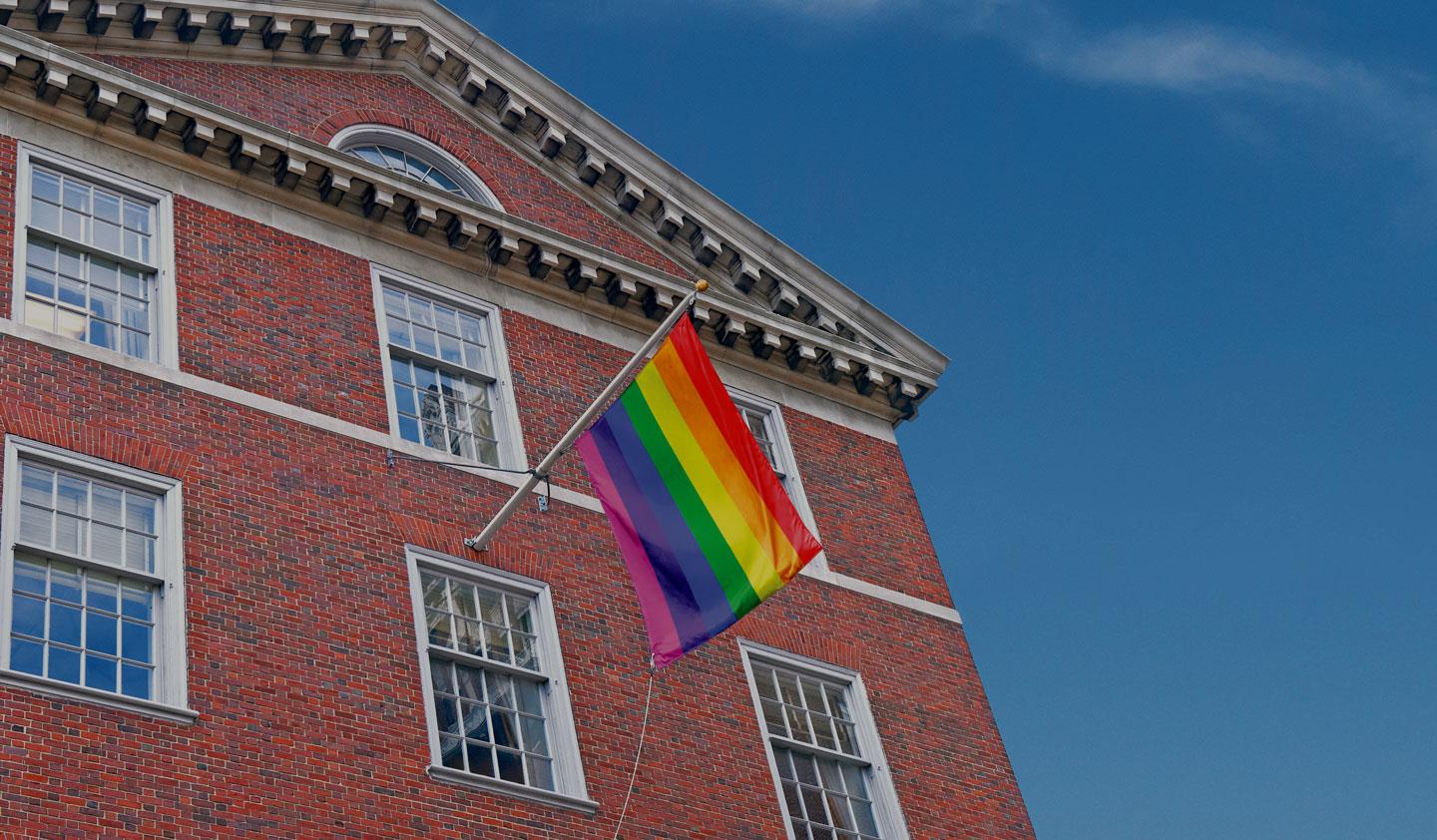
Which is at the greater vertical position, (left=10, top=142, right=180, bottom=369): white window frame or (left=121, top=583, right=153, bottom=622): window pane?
(left=10, top=142, right=180, bottom=369): white window frame

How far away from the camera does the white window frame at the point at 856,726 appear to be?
20.6 meters

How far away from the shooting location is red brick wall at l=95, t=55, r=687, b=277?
74.1ft

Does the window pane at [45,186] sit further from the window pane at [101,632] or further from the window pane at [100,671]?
the window pane at [100,671]

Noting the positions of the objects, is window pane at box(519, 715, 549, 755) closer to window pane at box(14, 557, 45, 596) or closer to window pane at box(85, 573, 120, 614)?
window pane at box(85, 573, 120, 614)

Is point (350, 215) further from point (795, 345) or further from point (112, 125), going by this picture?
point (795, 345)

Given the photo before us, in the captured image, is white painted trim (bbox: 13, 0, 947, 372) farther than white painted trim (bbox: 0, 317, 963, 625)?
Yes

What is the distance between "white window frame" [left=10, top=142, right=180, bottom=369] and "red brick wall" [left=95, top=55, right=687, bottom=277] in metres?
2.07

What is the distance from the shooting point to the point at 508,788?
17562mm

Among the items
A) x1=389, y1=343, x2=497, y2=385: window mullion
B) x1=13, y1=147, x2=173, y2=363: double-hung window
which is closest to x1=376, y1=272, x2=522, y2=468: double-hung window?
x1=389, y1=343, x2=497, y2=385: window mullion

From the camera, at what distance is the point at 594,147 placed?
85.1ft

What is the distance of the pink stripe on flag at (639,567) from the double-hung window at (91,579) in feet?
12.8

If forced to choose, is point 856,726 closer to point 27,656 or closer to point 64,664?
point 64,664

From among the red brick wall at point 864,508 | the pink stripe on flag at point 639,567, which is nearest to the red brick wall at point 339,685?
the red brick wall at point 864,508

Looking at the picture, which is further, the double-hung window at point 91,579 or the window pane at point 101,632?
the window pane at point 101,632
